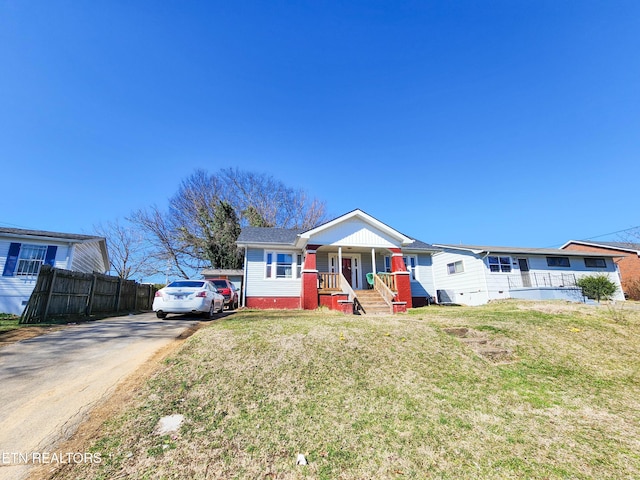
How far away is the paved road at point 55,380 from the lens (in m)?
2.70

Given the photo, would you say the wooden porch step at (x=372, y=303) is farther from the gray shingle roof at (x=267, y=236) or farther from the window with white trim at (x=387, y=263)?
the gray shingle roof at (x=267, y=236)

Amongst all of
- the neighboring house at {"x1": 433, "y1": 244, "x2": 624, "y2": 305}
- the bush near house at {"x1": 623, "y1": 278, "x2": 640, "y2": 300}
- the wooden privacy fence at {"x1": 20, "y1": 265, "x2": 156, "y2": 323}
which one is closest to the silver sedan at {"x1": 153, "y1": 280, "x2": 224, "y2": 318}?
the wooden privacy fence at {"x1": 20, "y1": 265, "x2": 156, "y2": 323}

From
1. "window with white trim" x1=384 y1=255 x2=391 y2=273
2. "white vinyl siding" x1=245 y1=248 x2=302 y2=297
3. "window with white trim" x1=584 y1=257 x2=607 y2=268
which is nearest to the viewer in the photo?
"white vinyl siding" x1=245 y1=248 x2=302 y2=297

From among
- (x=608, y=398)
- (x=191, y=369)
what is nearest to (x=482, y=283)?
(x=608, y=398)

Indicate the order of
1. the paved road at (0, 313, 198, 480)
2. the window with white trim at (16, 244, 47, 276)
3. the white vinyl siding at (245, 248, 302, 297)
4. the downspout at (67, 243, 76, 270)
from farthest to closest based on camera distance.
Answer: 1. the white vinyl siding at (245, 248, 302, 297)
2. the downspout at (67, 243, 76, 270)
3. the window with white trim at (16, 244, 47, 276)
4. the paved road at (0, 313, 198, 480)

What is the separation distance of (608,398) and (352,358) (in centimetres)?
368

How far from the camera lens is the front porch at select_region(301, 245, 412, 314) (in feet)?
43.4

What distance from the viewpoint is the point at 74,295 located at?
10703 mm

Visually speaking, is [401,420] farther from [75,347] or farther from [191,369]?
[75,347]

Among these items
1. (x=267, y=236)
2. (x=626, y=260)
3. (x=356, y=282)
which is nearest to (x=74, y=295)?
(x=267, y=236)

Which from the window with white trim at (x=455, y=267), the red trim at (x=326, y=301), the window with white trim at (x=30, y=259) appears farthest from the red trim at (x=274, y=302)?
the window with white trim at (x=455, y=267)

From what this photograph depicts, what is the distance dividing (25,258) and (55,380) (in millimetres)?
14764

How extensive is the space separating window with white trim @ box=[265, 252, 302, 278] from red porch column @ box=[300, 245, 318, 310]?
1.64 meters

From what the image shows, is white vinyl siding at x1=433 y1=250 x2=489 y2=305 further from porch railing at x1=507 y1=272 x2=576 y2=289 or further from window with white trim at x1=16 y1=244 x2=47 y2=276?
window with white trim at x1=16 y1=244 x2=47 y2=276
